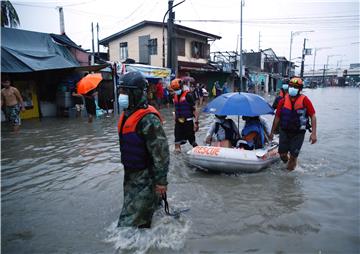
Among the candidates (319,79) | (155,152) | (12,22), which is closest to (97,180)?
(155,152)

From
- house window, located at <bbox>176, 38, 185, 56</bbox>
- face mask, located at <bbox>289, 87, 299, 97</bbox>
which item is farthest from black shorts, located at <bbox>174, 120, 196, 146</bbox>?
house window, located at <bbox>176, 38, 185, 56</bbox>

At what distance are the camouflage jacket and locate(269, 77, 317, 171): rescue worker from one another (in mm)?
3465

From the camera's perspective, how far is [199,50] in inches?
1174

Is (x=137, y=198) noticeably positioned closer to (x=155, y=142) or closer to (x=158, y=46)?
(x=155, y=142)

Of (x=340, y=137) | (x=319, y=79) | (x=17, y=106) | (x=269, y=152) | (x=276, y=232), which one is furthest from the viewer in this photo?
(x=319, y=79)

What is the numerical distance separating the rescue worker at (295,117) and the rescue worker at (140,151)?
3431 mm

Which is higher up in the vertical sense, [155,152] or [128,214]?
[155,152]

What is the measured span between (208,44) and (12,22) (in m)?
19.0

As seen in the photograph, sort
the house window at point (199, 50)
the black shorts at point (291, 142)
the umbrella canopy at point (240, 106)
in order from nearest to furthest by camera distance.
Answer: the black shorts at point (291, 142)
the umbrella canopy at point (240, 106)
the house window at point (199, 50)

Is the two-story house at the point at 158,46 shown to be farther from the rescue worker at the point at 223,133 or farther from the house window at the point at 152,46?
the rescue worker at the point at 223,133

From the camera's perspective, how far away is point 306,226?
4234 mm

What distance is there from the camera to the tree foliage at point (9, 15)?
1552cm

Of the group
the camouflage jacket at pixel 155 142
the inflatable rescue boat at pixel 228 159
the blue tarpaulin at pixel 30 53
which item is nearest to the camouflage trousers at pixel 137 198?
the camouflage jacket at pixel 155 142

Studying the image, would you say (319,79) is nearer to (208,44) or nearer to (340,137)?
(208,44)
